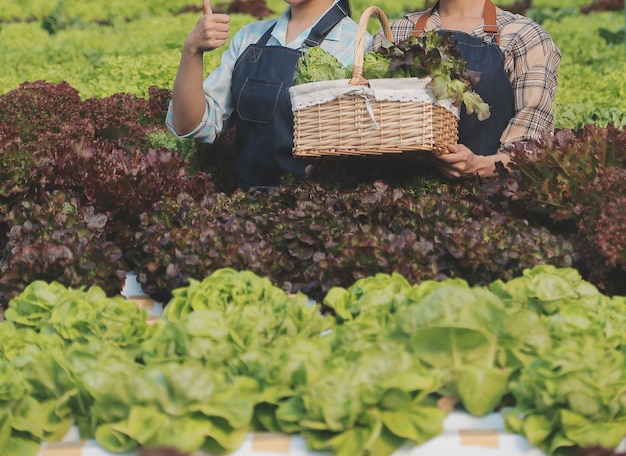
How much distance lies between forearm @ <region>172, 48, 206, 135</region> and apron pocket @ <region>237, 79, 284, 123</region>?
164mm

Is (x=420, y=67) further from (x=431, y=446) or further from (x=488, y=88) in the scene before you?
(x=431, y=446)

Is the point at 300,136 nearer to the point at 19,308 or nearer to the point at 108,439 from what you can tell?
the point at 19,308

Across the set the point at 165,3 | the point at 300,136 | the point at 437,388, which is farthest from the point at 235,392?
the point at 165,3

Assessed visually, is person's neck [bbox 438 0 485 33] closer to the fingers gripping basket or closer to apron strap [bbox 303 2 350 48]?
apron strap [bbox 303 2 350 48]

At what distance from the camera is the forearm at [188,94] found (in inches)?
130

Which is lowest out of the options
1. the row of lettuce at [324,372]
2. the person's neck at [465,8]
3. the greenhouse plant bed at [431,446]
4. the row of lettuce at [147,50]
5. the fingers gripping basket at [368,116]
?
the row of lettuce at [147,50]

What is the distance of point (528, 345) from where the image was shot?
2.03 meters

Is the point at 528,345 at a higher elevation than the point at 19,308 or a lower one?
higher

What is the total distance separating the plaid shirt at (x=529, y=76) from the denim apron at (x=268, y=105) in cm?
33

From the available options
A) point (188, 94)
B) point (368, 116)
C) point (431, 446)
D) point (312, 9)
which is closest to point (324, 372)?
point (431, 446)

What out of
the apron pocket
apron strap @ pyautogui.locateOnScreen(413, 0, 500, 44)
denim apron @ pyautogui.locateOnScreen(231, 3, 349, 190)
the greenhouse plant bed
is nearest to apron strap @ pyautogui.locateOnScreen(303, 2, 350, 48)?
denim apron @ pyautogui.locateOnScreen(231, 3, 349, 190)

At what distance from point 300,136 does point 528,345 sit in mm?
1190

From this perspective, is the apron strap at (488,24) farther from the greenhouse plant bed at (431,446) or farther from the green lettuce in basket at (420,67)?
the greenhouse plant bed at (431,446)

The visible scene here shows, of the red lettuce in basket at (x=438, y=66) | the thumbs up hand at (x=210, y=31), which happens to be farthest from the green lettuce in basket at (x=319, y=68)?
the thumbs up hand at (x=210, y=31)
